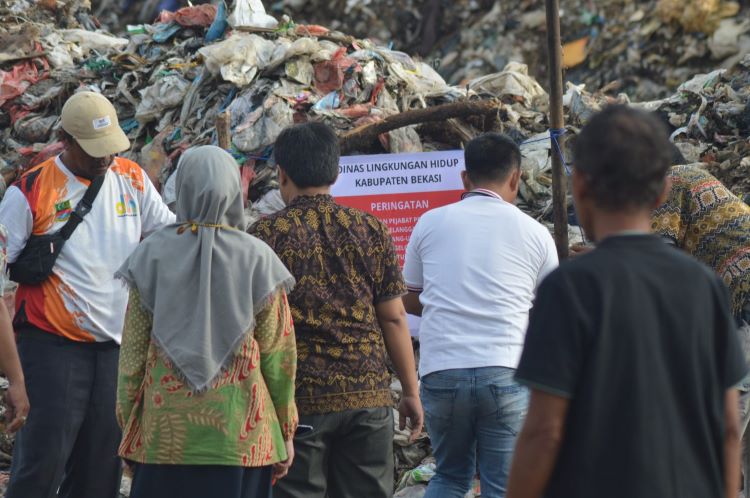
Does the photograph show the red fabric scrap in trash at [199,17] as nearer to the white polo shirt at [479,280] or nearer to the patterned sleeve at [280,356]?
the white polo shirt at [479,280]

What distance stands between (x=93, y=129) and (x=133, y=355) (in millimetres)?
1171

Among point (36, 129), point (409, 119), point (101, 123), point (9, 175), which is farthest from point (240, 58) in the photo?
point (101, 123)

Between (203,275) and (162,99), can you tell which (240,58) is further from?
(203,275)

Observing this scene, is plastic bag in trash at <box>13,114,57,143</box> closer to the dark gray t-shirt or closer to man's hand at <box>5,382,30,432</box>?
man's hand at <box>5,382,30,432</box>

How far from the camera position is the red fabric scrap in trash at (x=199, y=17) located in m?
9.12

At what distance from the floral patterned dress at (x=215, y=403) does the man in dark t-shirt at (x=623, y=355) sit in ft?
3.62

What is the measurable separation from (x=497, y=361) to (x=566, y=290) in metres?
1.60

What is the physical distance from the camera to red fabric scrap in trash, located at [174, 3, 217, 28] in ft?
29.9

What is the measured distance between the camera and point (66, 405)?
12.3ft

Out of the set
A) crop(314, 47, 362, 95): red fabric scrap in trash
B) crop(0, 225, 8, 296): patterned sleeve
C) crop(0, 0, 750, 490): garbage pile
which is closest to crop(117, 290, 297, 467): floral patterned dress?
crop(0, 225, 8, 296): patterned sleeve

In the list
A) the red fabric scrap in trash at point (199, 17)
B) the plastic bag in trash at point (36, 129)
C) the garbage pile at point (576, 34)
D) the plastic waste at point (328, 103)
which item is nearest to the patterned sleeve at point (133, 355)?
the plastic waste at point (328, 103)

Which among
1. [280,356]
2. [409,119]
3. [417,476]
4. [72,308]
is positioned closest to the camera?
[280,356]

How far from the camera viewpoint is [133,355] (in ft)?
9.84

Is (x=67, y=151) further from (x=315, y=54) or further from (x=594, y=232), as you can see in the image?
(x=315, y=54)
